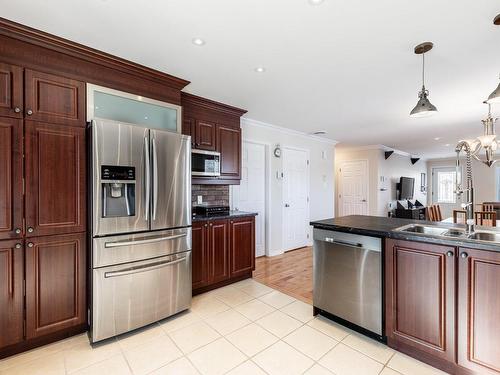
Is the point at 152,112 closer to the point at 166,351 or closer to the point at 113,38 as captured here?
the point at 113,38

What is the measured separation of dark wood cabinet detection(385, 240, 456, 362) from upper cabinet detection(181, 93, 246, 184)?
2250mm

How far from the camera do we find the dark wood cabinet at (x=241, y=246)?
3195mm

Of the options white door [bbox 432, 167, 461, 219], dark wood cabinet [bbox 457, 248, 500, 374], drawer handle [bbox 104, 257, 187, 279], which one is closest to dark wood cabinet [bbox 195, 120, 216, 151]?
drawer handle [bbox 104, 257, 187, 279]

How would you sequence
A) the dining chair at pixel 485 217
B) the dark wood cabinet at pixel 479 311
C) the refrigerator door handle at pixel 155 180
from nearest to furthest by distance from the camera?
the dark wood cabinet at pixel 479 311 → the refrigerator door handle at pixel 155 180 → the dining chair at pixel 485 217

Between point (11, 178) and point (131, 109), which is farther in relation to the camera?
point (131, 109)

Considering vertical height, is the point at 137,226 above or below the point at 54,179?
below

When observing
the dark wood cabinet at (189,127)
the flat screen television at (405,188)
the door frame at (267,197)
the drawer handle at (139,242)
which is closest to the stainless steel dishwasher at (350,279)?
the drawer handle at (139,242)

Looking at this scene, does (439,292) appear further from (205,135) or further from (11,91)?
(11,91)

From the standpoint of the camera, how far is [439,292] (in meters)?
1.69

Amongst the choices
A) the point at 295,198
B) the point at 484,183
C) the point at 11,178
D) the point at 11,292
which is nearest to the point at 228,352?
the point at 11,292

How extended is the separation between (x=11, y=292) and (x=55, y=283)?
254 mm

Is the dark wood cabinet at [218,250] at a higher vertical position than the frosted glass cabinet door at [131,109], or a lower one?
lower

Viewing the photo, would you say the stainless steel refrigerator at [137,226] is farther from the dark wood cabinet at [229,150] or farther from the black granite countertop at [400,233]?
the black granite countertop at [400,233]

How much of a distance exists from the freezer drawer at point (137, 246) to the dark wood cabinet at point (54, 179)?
0.29m
